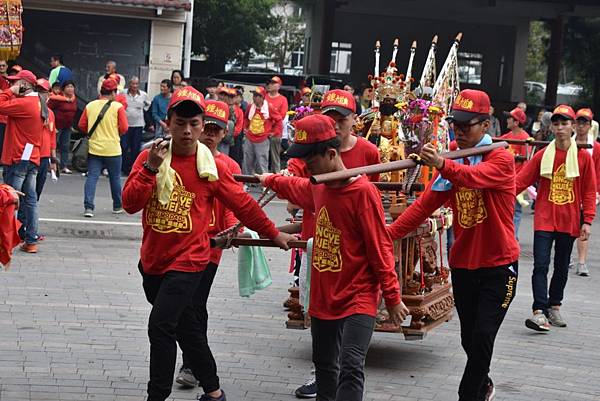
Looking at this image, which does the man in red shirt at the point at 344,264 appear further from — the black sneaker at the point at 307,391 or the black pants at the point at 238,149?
the black pants at the point at 238,149

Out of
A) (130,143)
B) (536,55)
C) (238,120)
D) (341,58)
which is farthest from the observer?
(536,55)

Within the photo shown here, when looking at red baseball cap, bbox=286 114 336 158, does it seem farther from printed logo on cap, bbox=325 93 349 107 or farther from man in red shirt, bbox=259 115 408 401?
printed logo on cap, bbox=325 93 349 107

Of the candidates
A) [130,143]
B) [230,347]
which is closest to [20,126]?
[230,347]

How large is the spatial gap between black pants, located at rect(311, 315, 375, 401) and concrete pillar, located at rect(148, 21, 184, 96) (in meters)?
17.8

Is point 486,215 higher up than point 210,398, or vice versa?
point 486,215

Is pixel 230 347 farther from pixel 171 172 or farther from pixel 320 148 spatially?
pixel 320 148

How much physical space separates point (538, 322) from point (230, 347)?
2881 mm

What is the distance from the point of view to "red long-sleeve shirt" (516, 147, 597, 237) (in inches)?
404

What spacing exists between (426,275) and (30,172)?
5809mm

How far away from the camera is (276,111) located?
20656 millimetres

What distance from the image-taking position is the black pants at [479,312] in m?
6.88

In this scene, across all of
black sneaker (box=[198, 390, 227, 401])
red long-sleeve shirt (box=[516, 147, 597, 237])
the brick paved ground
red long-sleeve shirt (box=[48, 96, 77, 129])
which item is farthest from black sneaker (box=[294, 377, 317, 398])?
red long-sleeve shirt (box=[48, 96, 77, 129])

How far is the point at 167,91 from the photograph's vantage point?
2123 centimetres

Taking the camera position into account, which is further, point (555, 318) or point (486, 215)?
point (555, 318)
